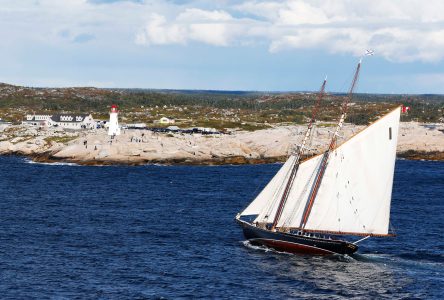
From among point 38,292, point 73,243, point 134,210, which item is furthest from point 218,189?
point 38,292

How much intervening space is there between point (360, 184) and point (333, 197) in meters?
3.28

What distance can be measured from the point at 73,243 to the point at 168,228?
1353 cm

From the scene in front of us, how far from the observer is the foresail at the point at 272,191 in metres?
74.0

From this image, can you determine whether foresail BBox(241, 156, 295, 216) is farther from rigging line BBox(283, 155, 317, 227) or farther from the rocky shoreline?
the rocky shoreline

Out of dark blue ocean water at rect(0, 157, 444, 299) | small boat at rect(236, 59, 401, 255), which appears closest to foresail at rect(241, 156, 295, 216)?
small boat at rect(236, 59, 401, 255)

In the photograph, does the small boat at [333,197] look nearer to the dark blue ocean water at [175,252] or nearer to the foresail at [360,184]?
the foresail at [360,184]

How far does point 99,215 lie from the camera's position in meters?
92.8

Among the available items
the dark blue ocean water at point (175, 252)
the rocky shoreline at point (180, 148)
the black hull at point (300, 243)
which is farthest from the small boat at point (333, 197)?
the rocky shoreline at point (180, 148)

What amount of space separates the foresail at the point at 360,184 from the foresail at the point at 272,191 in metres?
4.42

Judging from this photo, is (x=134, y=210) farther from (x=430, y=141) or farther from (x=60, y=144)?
(x=430, y=141)

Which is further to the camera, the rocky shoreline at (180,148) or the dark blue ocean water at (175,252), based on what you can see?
the rocky shoreline at (180,148)

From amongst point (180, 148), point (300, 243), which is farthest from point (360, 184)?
point (180, 148)

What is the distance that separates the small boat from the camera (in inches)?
2680

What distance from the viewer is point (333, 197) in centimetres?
7088
